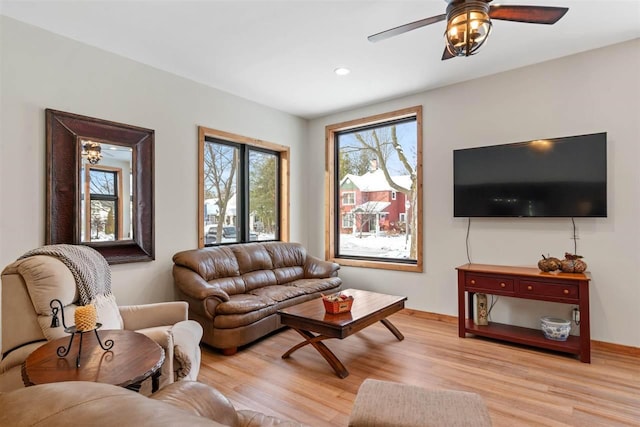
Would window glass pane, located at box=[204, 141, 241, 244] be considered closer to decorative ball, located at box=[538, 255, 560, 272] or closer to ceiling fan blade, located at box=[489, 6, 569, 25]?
ceiling fan blade, located at box=[489, 6, 569, 25]

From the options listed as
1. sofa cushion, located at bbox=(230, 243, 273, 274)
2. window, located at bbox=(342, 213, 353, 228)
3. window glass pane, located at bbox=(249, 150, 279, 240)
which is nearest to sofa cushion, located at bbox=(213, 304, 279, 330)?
sofa cushion, located at bbox=(230, 243, 273, 274)

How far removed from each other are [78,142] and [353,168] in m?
3.48

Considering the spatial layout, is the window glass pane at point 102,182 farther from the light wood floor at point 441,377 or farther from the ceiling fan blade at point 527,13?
the ceiling fan blade at point 527,13

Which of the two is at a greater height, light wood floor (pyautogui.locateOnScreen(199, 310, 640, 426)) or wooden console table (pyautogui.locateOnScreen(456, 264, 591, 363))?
wooden console table (pyautogui.locateOnScreen(456, 264, 591, 363))

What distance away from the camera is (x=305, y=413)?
219 cm

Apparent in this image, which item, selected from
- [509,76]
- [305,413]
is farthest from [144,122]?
[509,76]

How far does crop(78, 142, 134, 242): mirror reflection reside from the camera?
9.97ft

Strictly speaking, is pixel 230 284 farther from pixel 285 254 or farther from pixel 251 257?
pixel 285 254

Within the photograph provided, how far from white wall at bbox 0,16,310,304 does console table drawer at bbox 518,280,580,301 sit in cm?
356

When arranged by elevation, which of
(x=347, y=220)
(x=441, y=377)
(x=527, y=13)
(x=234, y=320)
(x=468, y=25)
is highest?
(x=527, y=13)

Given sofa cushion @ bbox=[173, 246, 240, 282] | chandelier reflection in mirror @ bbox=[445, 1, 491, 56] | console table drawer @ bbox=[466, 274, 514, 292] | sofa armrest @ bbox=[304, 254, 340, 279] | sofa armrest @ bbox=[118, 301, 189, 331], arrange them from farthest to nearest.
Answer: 1. sofa armrest @ bbox=[304, 254, 340, 279]
2. sofa cushion @ bbox=[173, 246, 240, 282]
3. console table drawer @ bbox=[466, 274, 514, 292]
4. sofa armrest @ bbox=[118, 301, 189, 331]
5. chandelier reflection in mirror @ bbox=[445, 1, 491, 56]

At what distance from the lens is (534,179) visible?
345 centimetres

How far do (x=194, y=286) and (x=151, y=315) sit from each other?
73cm

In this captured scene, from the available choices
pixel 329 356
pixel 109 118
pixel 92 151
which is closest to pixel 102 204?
pixel 92 151
